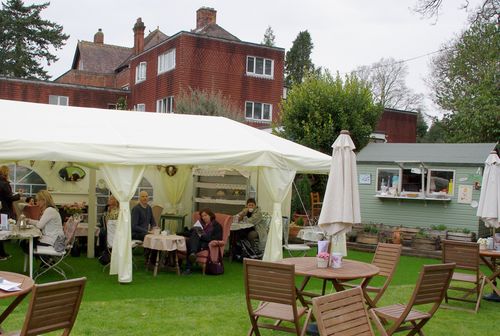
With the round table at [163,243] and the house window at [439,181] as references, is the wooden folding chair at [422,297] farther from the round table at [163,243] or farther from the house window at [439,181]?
the house window at [439,181]

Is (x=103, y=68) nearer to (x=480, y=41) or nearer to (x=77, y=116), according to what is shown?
(x=480, y=41)

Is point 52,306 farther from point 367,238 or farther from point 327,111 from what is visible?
point 327,111

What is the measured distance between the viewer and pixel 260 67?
26641 mm

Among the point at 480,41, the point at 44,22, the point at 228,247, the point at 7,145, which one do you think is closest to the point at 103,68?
the point at 44,22

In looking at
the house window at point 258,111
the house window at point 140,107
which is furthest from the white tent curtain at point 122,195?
the house window at point 140,107

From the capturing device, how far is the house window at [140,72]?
93.5 ft

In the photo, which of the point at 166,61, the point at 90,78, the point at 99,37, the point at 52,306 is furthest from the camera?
Answer: the point at 99,37

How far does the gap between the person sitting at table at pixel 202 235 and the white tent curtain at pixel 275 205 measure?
932 millimetres

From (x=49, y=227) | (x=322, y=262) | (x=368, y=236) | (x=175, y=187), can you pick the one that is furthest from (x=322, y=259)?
(x=368, y=236)

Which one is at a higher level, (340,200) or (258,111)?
(258,111)

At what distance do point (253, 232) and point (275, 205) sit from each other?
1608mm

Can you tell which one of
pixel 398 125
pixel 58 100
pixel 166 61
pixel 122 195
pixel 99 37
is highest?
pixel 99 37

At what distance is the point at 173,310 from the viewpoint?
23.8 ft

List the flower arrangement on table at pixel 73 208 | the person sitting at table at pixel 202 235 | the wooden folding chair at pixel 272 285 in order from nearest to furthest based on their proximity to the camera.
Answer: the wooden folding chair at pixel 272 285, the person sitting at table at pixel 202 235, the flower arrangement on table at pixel 73 208
